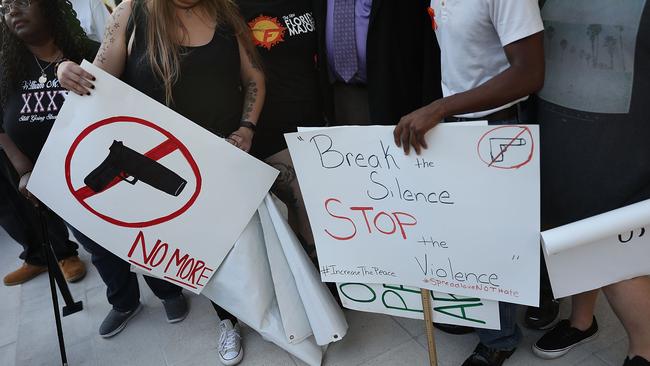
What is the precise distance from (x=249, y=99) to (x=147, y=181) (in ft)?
1.58

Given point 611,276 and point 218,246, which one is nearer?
point 611,276

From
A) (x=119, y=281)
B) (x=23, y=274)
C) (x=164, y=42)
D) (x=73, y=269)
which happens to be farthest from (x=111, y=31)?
(x=23, y=274)

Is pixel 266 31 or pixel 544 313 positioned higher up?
pixel 266 31

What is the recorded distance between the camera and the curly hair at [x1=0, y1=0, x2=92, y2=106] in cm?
183

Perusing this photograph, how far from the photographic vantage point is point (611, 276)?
1.38 m

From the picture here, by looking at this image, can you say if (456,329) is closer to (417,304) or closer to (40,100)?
(417,304)

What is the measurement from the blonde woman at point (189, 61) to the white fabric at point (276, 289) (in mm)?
350

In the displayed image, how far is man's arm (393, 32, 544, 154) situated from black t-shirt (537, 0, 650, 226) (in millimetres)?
182

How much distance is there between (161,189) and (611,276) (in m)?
1.45

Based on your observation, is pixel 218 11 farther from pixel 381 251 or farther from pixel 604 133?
pixel 604 133

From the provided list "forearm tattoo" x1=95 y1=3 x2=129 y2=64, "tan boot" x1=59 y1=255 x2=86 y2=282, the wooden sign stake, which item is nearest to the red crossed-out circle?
"forearm tattoo" x1=95 y1=3 x2=129 y2=64

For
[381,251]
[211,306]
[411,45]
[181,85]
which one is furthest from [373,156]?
[211,306]

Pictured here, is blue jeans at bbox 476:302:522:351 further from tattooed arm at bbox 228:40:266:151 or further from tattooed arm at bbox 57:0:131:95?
tattooed arm at bbox 57:0:131:95

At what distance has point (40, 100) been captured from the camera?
1.87m
